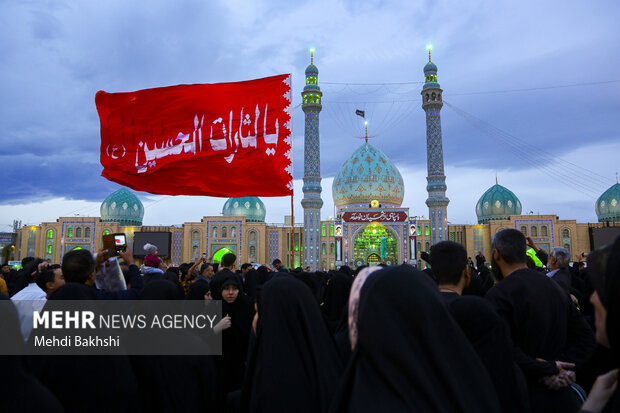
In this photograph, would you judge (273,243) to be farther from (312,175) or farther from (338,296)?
(338,296)

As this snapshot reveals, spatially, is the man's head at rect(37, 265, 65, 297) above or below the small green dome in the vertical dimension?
below

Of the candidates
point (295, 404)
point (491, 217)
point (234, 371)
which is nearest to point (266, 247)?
point (491, 217)

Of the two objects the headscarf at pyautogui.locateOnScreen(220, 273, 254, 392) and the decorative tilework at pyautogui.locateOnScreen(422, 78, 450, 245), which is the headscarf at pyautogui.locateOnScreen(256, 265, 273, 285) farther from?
the decorative tilework at pyautogui.locateOnScreen(422, 78, 450, 245)

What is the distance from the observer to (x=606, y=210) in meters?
33.5

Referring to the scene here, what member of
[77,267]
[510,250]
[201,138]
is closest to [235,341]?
[77,267]

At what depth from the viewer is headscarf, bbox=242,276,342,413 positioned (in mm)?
2037

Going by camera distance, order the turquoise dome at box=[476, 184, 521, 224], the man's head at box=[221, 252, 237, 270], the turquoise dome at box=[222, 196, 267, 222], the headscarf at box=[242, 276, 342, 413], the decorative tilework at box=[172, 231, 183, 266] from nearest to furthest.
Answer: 1. the headscarf at box=[242, 276, 342, 413]
2. the man's head at box=[221, 252, 237, 270]
3. the decorative tilework at box=[172, 231, 183, 266]
4. the turquoise dome at box=[476, 184, 521, 224]
5. the turquoise dome at box=[222, 196, 267, 222]

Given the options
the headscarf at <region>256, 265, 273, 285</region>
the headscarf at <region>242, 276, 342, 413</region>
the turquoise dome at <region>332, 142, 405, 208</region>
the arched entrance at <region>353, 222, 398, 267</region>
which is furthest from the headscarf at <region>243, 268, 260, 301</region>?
the turquoise dome at <region>332, 142, 405, 208</region>

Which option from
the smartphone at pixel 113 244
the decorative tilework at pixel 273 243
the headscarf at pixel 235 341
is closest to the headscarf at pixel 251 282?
the headscarf at pixel 235 341

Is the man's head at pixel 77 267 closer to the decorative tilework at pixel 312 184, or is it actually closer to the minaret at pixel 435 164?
the decorative tilework at pixel 312 184

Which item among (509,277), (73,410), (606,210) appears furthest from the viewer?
(606,210)

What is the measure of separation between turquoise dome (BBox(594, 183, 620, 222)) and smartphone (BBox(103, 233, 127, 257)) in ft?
121

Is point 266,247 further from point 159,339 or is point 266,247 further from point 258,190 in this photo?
point 159,339

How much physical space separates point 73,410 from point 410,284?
69.8 inches
